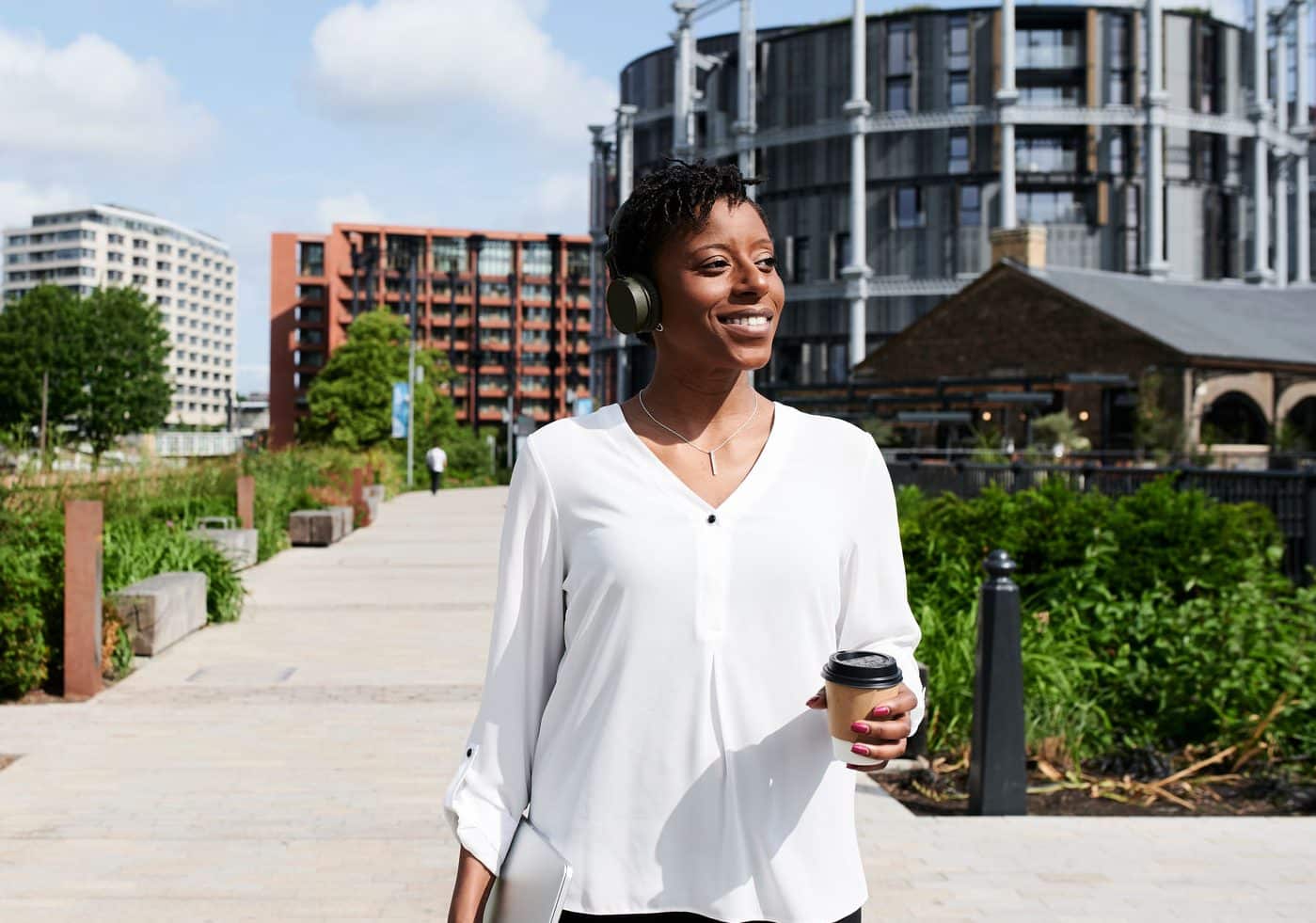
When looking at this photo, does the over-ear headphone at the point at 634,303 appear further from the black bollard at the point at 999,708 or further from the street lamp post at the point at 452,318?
the street lamp post at the point at 452,318

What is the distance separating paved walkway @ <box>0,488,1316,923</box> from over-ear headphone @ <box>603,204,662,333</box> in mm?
3081

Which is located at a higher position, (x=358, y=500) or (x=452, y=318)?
(x=452, y=318)

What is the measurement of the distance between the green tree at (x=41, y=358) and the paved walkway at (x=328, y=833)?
78369 millimetres

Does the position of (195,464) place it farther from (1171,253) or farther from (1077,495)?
(1171,253)

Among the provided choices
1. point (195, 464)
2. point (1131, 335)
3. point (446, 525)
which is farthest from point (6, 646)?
point (1131, 335)

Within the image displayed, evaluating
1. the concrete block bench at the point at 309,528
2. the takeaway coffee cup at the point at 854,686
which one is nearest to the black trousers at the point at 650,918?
the takeaway coffee cup at the point at 854,686

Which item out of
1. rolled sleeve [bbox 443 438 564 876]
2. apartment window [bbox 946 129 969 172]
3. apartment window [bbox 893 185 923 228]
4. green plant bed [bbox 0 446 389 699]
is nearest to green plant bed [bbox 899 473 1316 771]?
rolled sleeve [bbox 443 438 564 876]

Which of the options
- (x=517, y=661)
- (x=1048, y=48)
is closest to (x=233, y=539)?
(x=517, y=661)

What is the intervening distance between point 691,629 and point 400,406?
5216 cm

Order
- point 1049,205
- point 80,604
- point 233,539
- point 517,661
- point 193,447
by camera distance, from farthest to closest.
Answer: point 193,447 → point 1049,205 → point 233,539 → point 80,604 → point 517,661

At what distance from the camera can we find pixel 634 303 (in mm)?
2406

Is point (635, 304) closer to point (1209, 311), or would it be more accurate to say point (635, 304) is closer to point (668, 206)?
point (668, 206)

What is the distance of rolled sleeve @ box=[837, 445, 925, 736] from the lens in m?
2.44

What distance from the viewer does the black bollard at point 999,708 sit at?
20.6 ft
